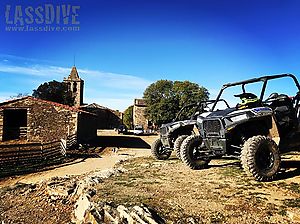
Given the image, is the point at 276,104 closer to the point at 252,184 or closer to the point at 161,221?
the point at 252,184

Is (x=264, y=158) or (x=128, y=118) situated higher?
(x=128, y=118)

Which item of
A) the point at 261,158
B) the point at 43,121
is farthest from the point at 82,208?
the point at 43,121

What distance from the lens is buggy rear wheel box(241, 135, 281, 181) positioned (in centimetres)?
564

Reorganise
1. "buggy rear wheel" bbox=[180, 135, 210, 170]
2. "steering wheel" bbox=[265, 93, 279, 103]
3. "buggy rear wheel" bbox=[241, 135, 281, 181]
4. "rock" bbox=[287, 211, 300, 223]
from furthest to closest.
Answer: "buggy rear wheel" bbox=[180, 135, 210, 170], "steering wheel" bbox=[265, 93, 279, 103], "buggy rear wheel" bbox=[241, 135, 281, 181], "rock" bbox=[287, 211, 300, 223]

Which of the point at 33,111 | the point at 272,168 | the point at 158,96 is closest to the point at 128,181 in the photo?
the point at 272,168

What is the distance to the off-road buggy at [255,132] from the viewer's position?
578 cm

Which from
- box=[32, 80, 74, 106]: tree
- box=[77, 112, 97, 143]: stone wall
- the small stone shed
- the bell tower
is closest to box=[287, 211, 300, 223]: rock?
the small stone shed

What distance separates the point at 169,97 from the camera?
51.9 m

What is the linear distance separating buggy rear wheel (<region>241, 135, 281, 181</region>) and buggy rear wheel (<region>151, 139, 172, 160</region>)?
5148 millimetres

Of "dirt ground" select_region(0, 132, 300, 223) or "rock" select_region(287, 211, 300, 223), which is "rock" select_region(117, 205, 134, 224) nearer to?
"dirt ground" select_region(0, 132, 300, 223)

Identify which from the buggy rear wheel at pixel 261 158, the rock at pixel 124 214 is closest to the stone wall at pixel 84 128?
the buggy rear wheel at pixel 261 158

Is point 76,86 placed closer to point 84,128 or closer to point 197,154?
point 84,128

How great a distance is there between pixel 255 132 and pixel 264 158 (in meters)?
0.89

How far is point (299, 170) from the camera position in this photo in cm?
661
